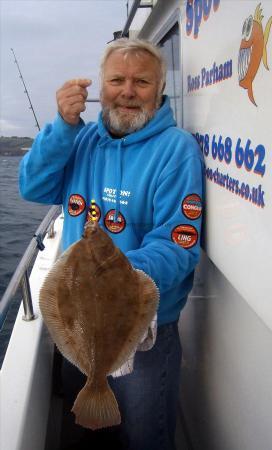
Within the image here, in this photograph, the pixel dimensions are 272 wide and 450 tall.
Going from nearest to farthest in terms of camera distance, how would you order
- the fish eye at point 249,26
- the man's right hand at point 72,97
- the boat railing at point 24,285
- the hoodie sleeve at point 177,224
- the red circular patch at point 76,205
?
the fish eye at point 249,26 < the hoodie sleeve at point 177,224 < the boat railing at point 24,285 < the man's right hand at point 72,97 < the red circular patch at point 76,205

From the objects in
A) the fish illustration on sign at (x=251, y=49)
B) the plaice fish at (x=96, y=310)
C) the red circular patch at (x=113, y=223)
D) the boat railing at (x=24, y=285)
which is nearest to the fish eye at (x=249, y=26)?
the fish illustration on sign at (x=251, y=49)

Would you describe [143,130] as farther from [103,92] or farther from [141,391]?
[141,391]

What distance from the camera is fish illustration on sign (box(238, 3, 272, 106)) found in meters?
1.37

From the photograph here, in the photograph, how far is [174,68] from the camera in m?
3.09

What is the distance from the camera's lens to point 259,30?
1390 millimetres

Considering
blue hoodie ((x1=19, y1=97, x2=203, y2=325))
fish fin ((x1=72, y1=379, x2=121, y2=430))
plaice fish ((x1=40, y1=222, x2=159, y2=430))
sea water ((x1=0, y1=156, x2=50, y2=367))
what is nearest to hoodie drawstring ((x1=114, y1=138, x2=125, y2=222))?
blue hoodie ((x1=19, y1=97, x2=203, y2=325))

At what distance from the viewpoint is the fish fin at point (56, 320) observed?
1.73m

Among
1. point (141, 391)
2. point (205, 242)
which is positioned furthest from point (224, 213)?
point (141, 391)

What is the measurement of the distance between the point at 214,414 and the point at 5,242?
9.98 m

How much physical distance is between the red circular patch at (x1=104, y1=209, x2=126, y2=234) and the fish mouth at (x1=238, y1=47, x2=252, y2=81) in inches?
44.1

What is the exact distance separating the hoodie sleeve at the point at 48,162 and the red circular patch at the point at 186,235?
0.93m

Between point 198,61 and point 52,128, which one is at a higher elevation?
point 198,61

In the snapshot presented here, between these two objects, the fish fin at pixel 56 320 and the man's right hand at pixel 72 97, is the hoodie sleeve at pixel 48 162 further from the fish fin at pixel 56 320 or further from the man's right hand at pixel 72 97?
the fish fin at pixel 56 320

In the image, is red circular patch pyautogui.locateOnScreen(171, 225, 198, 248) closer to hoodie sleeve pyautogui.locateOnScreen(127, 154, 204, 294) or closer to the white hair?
hoodie sleeve pyautogui.locateOnScreen(127, 154, 204, 294)
